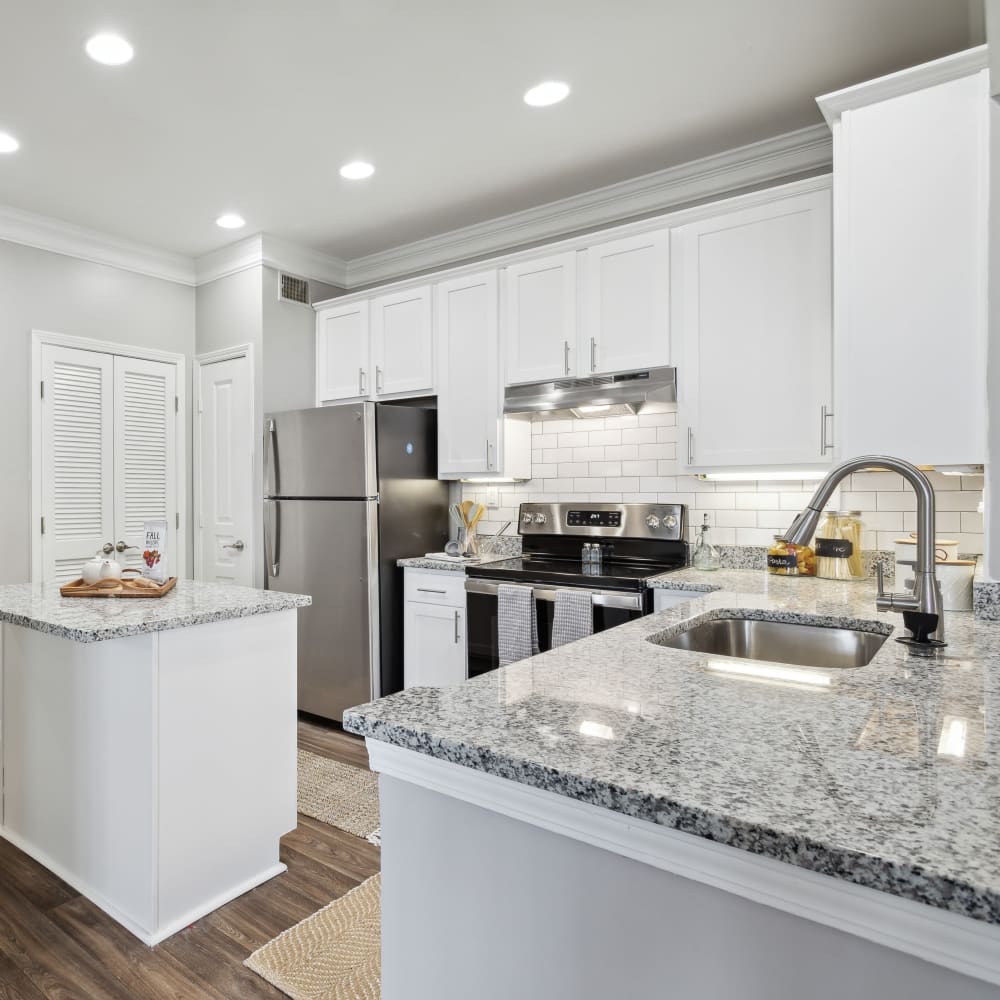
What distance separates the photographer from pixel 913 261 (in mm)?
2123

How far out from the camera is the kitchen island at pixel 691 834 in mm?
611

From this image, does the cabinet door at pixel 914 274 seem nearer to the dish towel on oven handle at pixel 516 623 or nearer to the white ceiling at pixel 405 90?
the white ceiling at pixel 405 90

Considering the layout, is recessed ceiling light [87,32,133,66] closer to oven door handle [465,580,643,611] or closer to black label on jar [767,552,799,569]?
oven door handle [465,580,643,611]

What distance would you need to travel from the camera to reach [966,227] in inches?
80.5

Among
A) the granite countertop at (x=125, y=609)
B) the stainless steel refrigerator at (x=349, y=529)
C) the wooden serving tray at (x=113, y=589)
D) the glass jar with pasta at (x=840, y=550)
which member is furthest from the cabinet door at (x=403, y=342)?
the glass jar with pasta at (x=840, y=550)

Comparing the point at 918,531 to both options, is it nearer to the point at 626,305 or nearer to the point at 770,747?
the point at 770,747

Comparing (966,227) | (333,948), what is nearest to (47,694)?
(333,948)

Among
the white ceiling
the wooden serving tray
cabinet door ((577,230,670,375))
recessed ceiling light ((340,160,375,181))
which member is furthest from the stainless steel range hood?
the wooden serving tray

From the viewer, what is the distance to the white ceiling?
2227mm

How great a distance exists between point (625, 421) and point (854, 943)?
2991 millimetres

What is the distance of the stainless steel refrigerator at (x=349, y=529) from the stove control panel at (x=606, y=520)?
64 centimetres

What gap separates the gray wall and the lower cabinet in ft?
6.93

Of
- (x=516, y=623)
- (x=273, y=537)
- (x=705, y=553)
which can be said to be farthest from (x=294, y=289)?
(x=705, y=553)

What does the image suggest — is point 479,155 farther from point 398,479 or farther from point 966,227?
point 966,227
